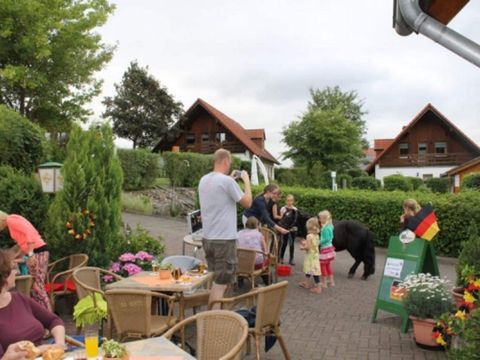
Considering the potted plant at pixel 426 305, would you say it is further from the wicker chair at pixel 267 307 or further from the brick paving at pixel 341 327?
the wicker chair at pixel 267 307

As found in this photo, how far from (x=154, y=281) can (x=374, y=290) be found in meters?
4.72

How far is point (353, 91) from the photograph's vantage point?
2288 inches

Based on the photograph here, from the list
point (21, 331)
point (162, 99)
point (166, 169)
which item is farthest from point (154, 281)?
point (162, 99)

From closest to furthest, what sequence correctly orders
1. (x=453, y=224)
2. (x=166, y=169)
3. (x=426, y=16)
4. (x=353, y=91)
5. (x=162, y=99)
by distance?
(x=426, y=16) < (x=453, y=224) < (x=166, y=169) < (x=162, y=99) < (x=353, y=91)

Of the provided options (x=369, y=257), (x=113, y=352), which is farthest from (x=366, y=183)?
(x=113, y=352)

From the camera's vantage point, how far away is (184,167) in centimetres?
2503

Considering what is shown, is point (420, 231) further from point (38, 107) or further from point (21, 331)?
point (38, 107)

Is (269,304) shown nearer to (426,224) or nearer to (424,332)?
(424,332)

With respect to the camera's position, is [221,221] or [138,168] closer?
[221,221]

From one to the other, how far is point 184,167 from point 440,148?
24.6 m

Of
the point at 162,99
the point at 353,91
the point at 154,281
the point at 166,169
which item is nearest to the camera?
the point at 154,281

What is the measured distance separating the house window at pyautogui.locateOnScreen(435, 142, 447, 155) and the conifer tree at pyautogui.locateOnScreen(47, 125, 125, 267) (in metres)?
36.7

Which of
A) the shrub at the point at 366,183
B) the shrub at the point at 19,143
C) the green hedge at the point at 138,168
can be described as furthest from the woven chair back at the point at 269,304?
the shrub at the point at 366,183

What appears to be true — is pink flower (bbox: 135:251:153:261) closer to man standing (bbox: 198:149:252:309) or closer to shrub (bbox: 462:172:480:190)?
man standing (bbox: 198:149:252:309)
